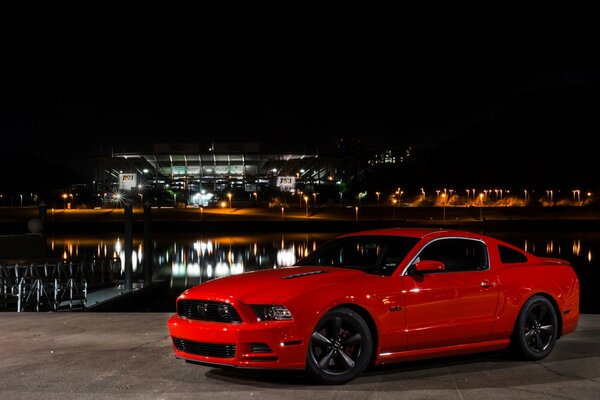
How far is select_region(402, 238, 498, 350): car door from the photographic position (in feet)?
24.6

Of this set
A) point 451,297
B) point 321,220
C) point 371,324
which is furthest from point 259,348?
point 321,220

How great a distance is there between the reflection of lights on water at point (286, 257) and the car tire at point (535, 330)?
24.5 metres

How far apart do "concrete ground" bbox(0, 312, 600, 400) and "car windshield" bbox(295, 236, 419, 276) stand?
3.43 ft

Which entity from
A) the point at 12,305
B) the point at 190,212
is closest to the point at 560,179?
the point at 190,212

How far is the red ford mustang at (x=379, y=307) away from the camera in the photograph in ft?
22.4

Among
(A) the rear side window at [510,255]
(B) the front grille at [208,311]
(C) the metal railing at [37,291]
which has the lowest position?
(C) the metal railing at [37,291]

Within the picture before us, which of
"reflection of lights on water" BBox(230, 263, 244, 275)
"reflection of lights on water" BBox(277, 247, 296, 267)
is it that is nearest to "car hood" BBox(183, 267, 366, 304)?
"reflection of lights on water" BBox(230, 263, 244, 275)

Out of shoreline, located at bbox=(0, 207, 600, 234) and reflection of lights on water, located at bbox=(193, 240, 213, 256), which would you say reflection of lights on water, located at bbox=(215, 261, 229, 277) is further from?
shoreline, located at bbox=(0, 207, 600, 234)

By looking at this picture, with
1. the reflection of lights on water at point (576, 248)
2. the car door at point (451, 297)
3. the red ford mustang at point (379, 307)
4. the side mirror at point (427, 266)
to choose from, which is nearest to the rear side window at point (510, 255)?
the red ford mustang at point (379, 307)

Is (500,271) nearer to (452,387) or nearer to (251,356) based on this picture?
(452,387)

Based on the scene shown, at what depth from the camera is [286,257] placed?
126 feet

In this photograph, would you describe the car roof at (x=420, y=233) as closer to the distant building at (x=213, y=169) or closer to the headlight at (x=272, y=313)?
the headlight at (x=272, y=313)

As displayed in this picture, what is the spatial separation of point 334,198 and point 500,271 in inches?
4737

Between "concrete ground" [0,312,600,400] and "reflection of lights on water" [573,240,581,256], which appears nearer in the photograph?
"concrete ground" [0,312,600,400]
